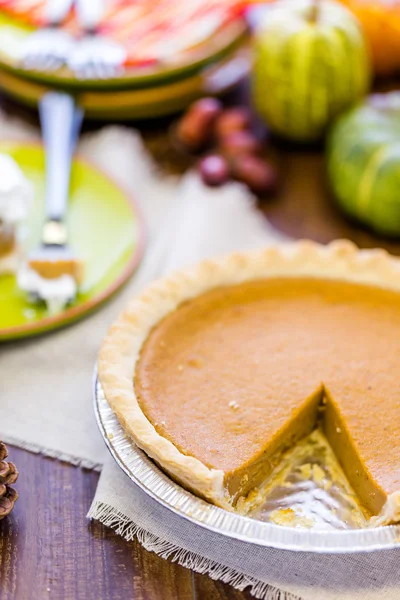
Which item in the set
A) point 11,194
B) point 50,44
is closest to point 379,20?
point 50,44

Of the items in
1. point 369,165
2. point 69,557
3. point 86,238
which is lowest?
point 69,557

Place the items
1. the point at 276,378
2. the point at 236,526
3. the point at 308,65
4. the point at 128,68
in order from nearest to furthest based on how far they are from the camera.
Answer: the point at 236,526
the point at 276,378
the point at 308,65
the point at 128,68

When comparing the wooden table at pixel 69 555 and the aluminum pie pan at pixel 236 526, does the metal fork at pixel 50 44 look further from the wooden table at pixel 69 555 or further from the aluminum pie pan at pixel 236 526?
the aluminum pie pan at pixel 236 526

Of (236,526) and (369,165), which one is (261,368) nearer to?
(236,526)

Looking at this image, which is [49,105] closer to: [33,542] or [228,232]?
[228,232]

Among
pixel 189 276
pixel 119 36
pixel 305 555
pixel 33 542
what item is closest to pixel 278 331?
pixel 189 276

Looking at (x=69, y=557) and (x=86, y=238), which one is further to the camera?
(x=86, y=238)
